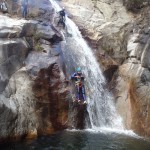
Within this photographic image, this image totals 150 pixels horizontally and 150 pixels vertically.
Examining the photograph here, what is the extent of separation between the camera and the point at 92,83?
69.8ft

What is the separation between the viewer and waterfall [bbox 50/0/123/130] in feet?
65.7

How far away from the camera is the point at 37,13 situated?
24484 millimetres

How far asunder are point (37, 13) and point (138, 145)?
524 inches

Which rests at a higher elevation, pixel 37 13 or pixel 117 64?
pixel 37 13

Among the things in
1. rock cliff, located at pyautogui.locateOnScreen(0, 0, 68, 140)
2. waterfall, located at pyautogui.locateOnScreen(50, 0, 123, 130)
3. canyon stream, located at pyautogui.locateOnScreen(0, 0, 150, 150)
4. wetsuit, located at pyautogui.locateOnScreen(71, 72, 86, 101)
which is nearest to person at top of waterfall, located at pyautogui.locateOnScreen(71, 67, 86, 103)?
wetsuit, located at pyautogui.locateOnScreen(71, 72, 86, 101)

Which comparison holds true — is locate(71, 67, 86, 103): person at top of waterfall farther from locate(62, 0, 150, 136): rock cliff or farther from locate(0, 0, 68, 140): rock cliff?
locate(62, 0, 150, 136): rock cliff

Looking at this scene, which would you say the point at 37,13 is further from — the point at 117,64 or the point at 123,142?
the point at 123,142

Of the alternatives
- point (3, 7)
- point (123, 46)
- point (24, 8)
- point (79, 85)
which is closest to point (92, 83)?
point (79, 85)

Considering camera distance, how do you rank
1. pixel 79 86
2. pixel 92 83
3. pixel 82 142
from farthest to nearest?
pixel 92 83 < pixel 79 86 < pixel 82 142

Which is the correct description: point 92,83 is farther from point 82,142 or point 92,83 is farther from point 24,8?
point 24,8

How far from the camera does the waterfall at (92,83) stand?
2003 cm

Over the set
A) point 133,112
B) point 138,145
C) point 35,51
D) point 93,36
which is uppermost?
point 93,36

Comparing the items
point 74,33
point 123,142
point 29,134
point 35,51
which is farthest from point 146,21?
point 29,134

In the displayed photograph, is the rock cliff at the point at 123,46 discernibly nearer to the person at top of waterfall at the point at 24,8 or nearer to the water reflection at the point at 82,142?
the water reflection at the point at 82,142
